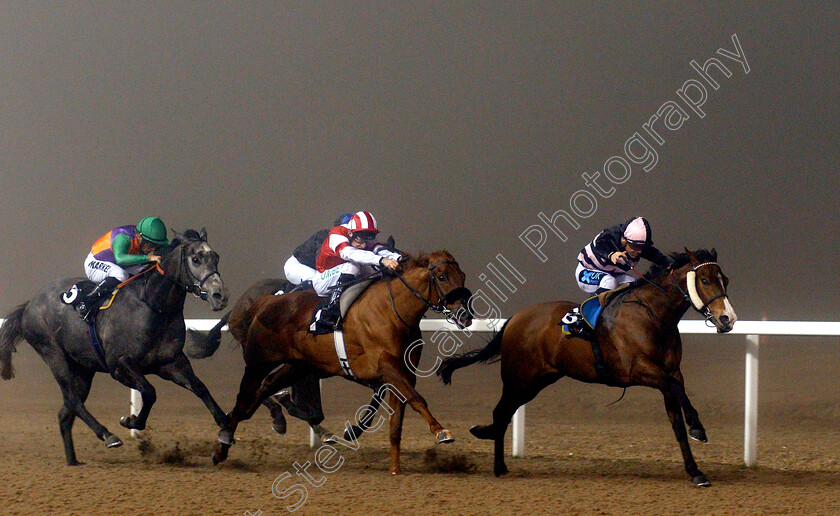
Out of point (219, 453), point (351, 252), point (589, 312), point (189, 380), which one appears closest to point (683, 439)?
point (589, 312)

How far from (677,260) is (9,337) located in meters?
4.64

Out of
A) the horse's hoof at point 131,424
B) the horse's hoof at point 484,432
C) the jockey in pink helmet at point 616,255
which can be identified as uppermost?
the jockey in pink helmet at point 616,255

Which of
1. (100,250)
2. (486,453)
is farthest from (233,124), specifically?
(486,453)

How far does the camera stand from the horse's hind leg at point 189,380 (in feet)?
17.9

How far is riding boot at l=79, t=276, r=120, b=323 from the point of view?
5.91m

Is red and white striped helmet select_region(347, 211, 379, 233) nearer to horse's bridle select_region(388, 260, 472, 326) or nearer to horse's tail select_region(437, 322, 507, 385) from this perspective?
horse's bridle select_region(388, 260, 472, 326)

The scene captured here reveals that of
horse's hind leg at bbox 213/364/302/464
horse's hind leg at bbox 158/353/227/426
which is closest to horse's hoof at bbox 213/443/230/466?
horse's hind leg at bbox 213/364/302/464

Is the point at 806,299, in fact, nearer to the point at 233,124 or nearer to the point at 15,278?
the point at 233,124

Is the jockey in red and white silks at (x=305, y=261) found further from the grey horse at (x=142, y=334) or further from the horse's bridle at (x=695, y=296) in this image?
the horse's bridle at (x=695, y=296)

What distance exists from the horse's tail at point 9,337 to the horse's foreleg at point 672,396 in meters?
4.34

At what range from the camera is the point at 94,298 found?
5.92 metres

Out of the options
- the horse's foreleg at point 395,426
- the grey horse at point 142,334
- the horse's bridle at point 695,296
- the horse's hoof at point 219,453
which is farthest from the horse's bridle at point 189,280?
the horse's bridle at point 695,296

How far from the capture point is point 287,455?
20.4 ft

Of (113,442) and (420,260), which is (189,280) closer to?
(113,442)
